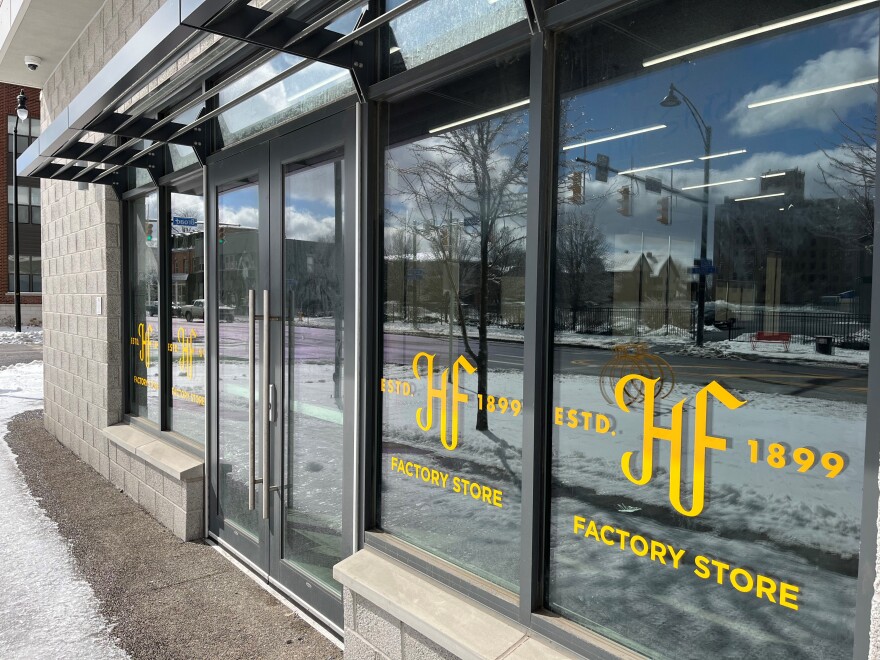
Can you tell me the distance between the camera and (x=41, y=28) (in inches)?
238

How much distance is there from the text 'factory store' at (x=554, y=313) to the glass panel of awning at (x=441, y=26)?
14 mm

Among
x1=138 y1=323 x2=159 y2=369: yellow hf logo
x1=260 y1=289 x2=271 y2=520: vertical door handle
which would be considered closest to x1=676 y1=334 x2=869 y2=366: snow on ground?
x1=260 y1=289 x2=271 y2=520: vertical door handle

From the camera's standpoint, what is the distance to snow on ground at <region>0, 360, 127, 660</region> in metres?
3.08

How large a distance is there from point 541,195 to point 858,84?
910 mm

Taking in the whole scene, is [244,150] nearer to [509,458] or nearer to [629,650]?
[509,458]

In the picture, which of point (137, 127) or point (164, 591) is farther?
point (137, 127)

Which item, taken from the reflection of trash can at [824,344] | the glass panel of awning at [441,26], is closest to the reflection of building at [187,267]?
the glass panel of awning at [441,26]

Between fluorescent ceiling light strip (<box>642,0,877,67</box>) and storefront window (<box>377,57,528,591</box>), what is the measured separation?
0.55 m

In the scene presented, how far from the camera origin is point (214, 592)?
12.1 feet

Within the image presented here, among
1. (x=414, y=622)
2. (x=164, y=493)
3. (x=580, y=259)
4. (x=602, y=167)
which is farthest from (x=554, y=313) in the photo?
(x=164, y=493)

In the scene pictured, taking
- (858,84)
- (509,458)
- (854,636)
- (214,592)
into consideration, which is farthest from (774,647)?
(214,592)

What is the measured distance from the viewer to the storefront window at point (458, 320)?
7.51 feet

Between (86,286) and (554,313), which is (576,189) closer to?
(554,313)

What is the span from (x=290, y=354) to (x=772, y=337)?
260 cm
